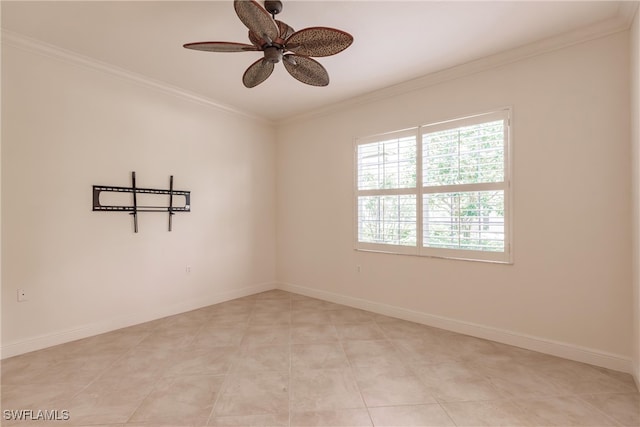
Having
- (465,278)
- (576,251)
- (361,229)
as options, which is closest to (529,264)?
(576,251)

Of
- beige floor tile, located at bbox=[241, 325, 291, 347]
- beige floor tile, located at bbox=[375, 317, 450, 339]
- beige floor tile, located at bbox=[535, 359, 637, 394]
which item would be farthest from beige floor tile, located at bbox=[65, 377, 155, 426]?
beige floor tile, located at bbox=[535, 359, 637, 394]

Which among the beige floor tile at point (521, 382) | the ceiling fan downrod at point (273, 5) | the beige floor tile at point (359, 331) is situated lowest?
the beige floor tile at point (359, 331)

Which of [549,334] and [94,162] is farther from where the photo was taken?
[94,162]

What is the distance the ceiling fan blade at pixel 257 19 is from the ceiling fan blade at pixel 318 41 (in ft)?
0.47

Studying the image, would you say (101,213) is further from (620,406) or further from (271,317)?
(620,406)

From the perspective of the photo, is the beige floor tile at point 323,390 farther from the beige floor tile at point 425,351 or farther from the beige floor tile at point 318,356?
the beige floor tile at point 425,351

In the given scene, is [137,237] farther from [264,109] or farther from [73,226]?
[264,109]

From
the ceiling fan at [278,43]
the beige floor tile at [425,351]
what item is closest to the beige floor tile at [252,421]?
the beige floor tile at [425,351]

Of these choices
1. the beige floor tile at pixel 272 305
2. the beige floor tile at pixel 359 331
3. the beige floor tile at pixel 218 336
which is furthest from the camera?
the beige floor tile at pixel 272 305

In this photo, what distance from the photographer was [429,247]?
133 inches

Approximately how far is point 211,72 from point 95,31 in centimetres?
105

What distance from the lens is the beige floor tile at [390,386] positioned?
199 centimetres

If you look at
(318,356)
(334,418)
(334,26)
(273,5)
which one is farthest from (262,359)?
(334,26)

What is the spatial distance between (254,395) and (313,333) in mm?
1181
